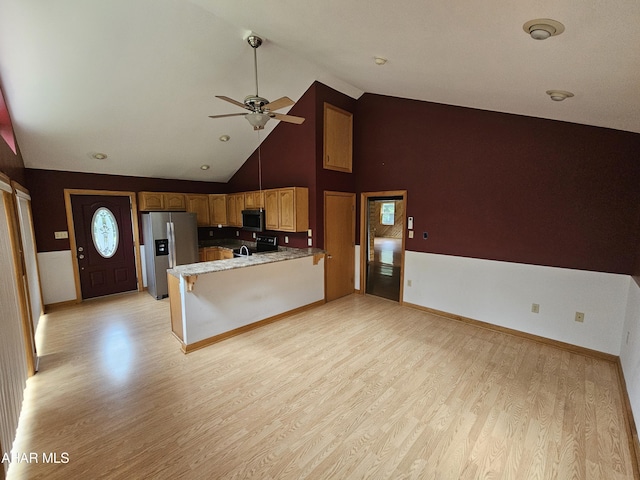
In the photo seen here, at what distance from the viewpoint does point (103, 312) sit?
4594 mm

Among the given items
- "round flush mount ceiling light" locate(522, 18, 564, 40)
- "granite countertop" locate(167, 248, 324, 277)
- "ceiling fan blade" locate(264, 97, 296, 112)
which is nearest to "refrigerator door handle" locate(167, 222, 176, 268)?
"granite countertop" locate(167, 248, 324, 277)

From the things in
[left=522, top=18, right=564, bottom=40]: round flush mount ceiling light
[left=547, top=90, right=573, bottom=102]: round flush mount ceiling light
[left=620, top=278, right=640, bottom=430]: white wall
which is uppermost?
[left=522, top=18, right=564, bottom=40]: round flush mount ceiling light

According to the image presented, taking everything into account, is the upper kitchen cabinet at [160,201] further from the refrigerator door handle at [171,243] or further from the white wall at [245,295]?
the white wall at [245,295]

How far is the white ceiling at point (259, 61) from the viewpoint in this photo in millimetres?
1634

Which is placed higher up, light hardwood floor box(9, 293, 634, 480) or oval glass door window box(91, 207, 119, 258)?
oval glass door window box(91, 207, 119, 258)

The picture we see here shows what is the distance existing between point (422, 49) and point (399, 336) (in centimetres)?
314

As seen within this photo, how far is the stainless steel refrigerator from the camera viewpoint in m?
5.29

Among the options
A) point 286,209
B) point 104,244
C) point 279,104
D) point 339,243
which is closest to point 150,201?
point 104,244

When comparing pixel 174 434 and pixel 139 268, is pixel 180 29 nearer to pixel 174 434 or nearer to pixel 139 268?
pixel 174 434

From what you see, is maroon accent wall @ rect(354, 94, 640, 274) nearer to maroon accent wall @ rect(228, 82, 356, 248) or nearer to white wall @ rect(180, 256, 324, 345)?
maroon accent wall @ rect(228, 82, 356, 248)

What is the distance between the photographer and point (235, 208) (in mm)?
6004

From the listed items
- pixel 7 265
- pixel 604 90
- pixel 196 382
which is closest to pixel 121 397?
pixel 196 382

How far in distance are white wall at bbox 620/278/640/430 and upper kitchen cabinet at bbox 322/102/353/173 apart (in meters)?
3.95

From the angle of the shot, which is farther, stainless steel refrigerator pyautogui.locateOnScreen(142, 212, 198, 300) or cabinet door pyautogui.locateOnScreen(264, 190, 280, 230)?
stainless steel refrigerator pyautogui.locateOnScreen(142, 212, 198, 300)
